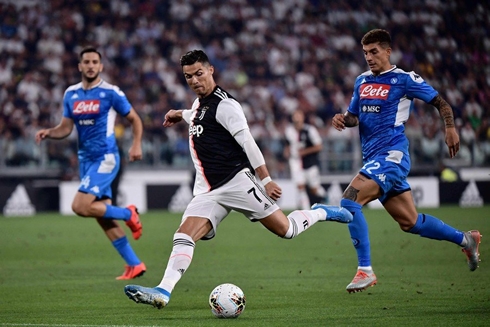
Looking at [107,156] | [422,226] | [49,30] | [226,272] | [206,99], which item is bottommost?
[226,272]

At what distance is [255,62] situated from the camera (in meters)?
25.8

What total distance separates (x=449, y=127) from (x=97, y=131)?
169 inches

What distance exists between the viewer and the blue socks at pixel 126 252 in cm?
912

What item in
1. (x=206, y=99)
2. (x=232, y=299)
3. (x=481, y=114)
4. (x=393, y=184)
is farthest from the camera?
(x=481, y=114)

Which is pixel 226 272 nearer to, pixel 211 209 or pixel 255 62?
pixel 211 209

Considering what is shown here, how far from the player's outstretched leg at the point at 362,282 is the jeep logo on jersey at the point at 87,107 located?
3.83m

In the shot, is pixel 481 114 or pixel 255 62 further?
pixel 255 62

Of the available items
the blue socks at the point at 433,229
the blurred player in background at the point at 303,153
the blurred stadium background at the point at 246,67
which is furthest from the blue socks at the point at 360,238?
the blurred stadium background at the point at 246,67

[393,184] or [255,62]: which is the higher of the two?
[255,62]

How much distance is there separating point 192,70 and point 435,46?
2036cm

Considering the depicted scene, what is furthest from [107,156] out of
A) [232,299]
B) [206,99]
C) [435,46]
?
[435,46]

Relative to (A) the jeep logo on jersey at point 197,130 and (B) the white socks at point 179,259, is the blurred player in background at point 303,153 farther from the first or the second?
(B) the white socks at point 179,259

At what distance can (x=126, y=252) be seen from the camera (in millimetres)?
9195

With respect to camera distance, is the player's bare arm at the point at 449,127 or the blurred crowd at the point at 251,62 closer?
the player's bare arm at the point at 449,127
